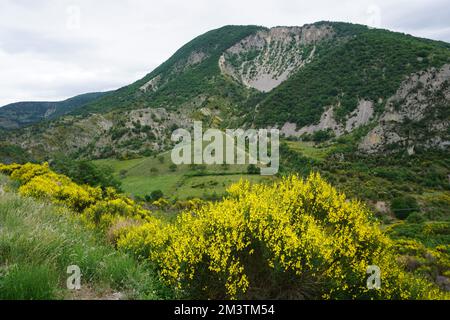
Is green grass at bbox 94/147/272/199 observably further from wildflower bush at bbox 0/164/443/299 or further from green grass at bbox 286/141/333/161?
wildflower bush at bbox 0/164/443/299

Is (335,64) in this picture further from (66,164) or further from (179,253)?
(179,253)

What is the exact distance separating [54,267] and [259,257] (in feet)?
13.2

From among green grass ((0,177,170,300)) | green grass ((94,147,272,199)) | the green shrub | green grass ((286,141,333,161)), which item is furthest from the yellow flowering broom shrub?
green grass ((286,141,333,161))

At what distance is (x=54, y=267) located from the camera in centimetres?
Result: 588

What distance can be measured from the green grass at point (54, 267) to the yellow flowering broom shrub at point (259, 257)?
0.71 m

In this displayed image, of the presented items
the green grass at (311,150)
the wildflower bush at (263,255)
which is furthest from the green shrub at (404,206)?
the wildflower bush at (263,255)

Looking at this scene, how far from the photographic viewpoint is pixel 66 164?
34625mm

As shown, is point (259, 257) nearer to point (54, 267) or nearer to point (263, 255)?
point (263, 255)

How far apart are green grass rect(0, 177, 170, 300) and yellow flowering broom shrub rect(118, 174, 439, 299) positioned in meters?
0.71

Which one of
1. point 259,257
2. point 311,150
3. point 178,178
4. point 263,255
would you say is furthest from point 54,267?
point 311,150

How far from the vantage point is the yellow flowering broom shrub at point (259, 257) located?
731 centimetres
